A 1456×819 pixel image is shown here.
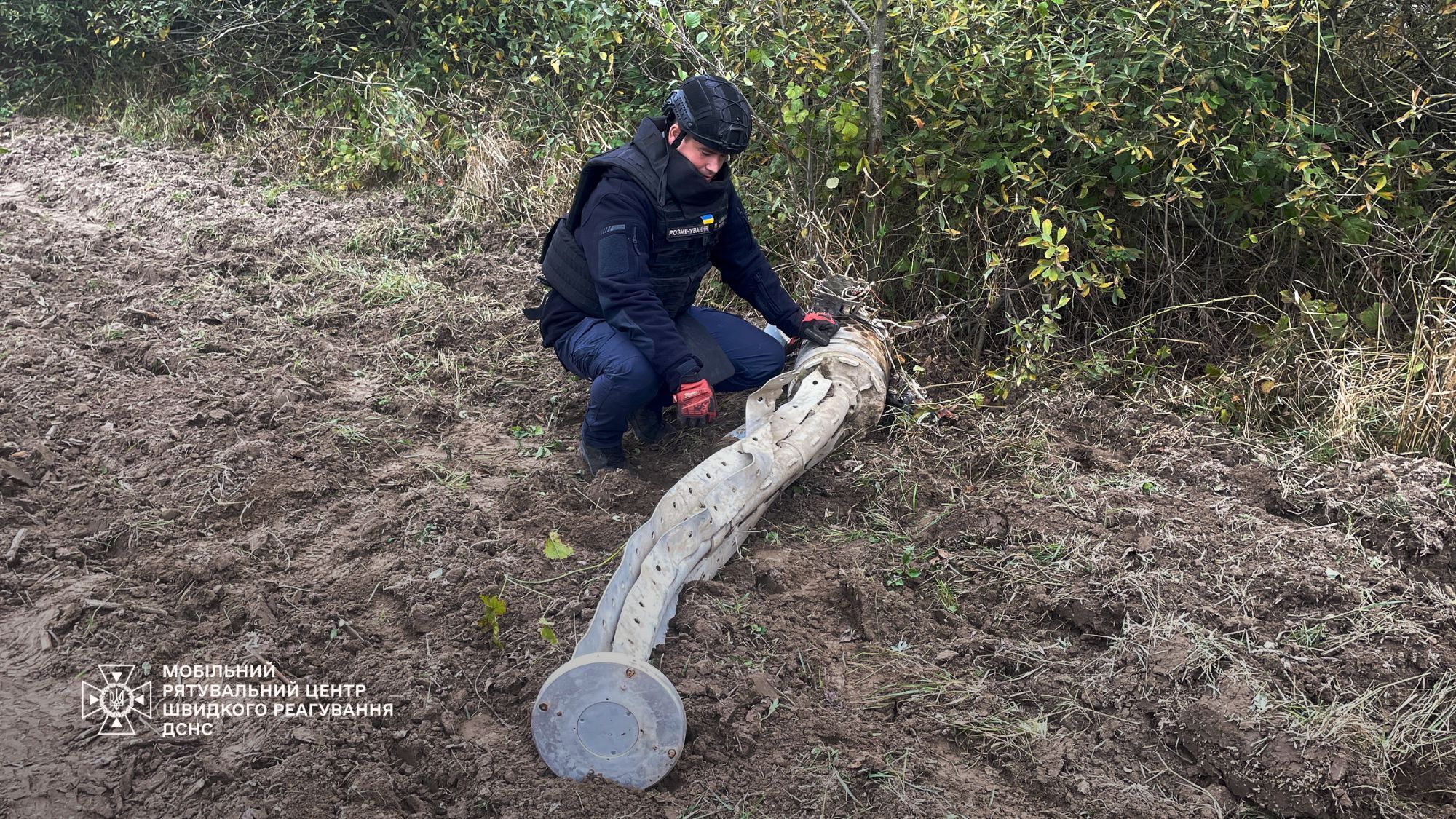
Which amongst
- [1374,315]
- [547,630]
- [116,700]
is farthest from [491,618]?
[1374,315]

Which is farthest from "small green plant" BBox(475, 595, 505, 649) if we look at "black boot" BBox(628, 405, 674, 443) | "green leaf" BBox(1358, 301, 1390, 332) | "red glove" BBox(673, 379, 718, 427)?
→ "green leaf" BBox(1358, 301, 1390, 332)

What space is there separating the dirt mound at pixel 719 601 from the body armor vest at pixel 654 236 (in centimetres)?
61

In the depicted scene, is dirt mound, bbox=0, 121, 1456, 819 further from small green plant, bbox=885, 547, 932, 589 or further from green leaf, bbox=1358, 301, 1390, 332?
green leaf, bbox=1358, 301, 1390, 332

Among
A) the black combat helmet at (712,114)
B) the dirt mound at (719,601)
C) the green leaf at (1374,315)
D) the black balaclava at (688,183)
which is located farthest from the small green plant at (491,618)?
the green leaf at (1374,315)

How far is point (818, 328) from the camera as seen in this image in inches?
153

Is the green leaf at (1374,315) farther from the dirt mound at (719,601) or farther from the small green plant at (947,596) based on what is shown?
the small green plant at (947,596)

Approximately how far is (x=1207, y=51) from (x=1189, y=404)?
134cm

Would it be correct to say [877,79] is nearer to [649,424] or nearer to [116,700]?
[649,424]

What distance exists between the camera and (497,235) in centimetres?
581

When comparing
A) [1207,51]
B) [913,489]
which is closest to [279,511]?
[913,489]

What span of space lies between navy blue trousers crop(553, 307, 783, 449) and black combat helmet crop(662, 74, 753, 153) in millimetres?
759

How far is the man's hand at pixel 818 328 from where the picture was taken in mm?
3830

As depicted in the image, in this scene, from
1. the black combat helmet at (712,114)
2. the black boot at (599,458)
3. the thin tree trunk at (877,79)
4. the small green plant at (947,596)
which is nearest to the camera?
the small green plant at (947,596)

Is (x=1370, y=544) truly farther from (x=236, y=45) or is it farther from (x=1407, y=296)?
(x=236, y=45)
